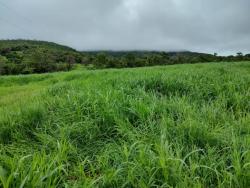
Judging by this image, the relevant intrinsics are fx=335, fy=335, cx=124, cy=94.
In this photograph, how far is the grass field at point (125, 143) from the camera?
285cm

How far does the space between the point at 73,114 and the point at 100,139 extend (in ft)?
2.98

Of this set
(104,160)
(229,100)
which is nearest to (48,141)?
(104,160)

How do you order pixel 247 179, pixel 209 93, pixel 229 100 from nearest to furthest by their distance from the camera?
pixel 247 179
pixel 229 100
pixel 209 93

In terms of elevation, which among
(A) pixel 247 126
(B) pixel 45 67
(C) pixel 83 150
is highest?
(A) pixel 247 126

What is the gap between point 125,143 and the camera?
370 cm

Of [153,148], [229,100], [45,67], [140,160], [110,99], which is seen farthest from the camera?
[45,67]

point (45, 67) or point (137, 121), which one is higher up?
point (137, 121)

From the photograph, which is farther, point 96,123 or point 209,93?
point 209,93

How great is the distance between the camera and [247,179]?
110 inches

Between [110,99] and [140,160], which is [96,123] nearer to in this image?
[110,99]

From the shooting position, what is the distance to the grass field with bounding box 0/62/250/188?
285 cm

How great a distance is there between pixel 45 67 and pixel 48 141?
52600 millimetres

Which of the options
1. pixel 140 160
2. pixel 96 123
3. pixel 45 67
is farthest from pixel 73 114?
pixel 45 67

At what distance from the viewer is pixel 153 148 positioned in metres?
3.57
